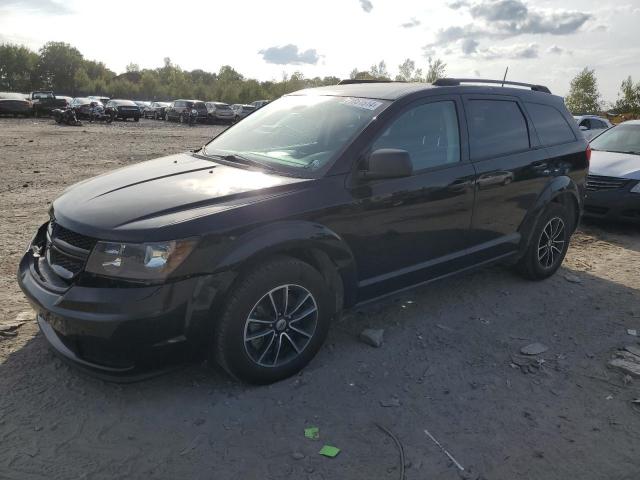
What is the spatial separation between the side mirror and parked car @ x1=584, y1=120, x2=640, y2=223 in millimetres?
Result: 5156

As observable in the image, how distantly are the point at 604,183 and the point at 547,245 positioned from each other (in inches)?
116

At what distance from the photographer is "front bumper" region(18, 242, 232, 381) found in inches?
103

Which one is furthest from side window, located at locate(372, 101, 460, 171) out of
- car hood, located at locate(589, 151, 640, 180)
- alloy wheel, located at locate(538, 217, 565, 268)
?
car hood, located at locate(589, 151, 640, 180)

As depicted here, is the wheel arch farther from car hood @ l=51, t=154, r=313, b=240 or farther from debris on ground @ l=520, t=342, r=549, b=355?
debris on ground @ l=520, t=342, r=549, b=355

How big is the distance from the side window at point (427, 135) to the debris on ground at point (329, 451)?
190 centimetres

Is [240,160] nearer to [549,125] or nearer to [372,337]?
[372,337]

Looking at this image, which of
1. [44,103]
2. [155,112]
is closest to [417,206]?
[44,103]

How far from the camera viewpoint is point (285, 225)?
3.02m

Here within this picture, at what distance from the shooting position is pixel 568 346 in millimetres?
3881

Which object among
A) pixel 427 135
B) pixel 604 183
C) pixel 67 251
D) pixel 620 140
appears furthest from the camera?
pixel 620 140

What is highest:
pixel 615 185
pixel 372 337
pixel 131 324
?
pixel 615 185

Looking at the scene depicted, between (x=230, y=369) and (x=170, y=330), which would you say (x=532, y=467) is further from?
(x=170, y=330)

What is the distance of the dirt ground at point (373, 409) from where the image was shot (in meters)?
2.56

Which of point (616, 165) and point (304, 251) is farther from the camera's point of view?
point (616, 165)
